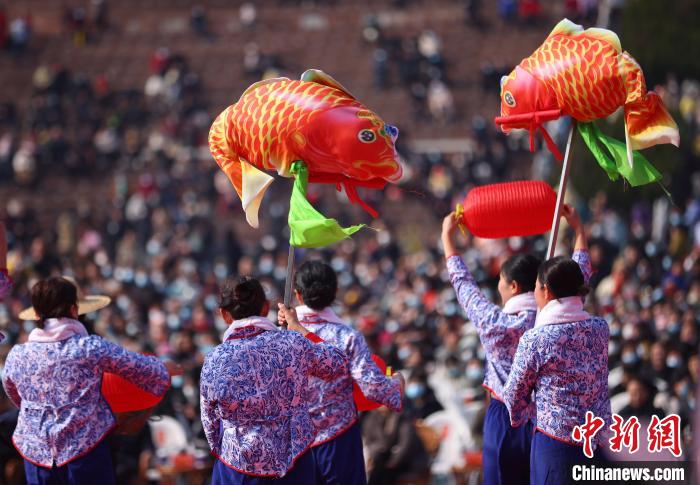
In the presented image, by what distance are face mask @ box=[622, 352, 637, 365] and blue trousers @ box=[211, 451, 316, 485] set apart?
4.09m

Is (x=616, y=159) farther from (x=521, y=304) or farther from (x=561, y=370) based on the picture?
(x=561, y=370)

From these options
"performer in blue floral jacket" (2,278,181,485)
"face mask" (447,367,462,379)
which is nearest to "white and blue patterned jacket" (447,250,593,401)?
"performer in blue floral jacket" (2,278,181,485)

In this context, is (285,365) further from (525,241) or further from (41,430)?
(525,241)

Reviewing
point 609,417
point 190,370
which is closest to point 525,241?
point 190,370

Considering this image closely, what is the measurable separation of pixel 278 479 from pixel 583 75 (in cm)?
213

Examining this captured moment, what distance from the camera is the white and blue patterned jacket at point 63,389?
5.03 meters

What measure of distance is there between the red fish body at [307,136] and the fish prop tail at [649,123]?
1007mm

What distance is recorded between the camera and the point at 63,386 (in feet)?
16.5

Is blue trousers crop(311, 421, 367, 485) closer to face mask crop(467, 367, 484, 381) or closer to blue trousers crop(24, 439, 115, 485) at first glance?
blue trousers crop(24, 439, 115, 485)

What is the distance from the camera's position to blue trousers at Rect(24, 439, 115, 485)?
5070 millimetres

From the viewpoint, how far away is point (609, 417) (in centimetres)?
495

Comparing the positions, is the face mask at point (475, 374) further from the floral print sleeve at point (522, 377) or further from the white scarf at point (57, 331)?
the white scarf at point (57, 331)

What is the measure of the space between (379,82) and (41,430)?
20.1 metres

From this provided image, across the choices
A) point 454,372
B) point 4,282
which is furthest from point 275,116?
point 454,372
